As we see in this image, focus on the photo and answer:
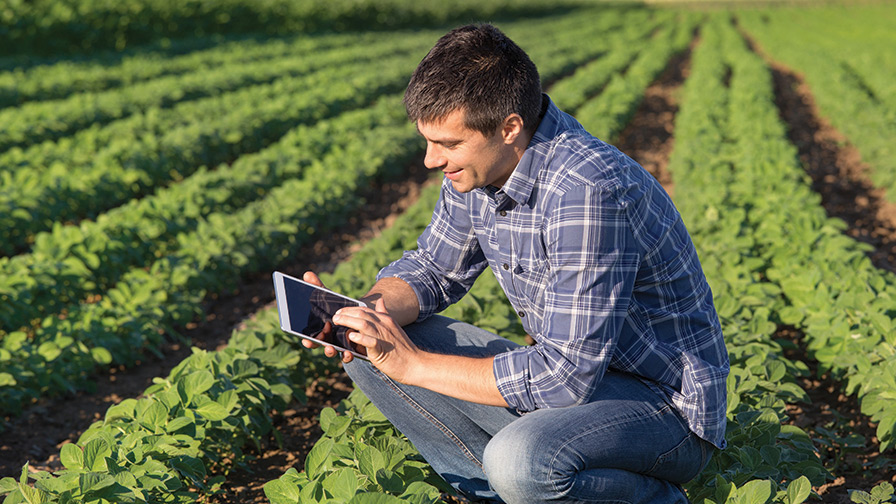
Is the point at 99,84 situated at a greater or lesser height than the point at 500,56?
lesser

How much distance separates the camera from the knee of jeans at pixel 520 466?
1.94 meters

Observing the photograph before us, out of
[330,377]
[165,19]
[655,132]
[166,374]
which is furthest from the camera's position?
[165,19]

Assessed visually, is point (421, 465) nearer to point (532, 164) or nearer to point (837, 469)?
point (532, 164)

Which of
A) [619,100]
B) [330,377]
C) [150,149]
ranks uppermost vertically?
[150,149]

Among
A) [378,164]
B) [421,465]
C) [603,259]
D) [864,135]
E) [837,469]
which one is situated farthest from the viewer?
[864,135]

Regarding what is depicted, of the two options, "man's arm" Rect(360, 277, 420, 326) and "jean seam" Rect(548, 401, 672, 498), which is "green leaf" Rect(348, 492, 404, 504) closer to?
"jean seam" Rect(548, 401, 672, 498)

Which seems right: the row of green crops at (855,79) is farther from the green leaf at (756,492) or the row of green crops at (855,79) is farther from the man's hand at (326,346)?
the man's hand at (326,346)

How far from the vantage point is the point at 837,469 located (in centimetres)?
301

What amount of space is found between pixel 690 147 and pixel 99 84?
9.43 m

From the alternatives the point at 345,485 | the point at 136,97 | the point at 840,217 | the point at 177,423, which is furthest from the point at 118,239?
the point at 840,217

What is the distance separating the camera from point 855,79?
1427 centimetres

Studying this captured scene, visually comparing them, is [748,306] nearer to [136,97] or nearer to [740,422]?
[740,422]

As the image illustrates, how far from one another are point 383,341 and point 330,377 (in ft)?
5.98

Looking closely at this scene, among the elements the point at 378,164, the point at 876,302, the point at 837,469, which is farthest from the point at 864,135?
the point at 837,469
